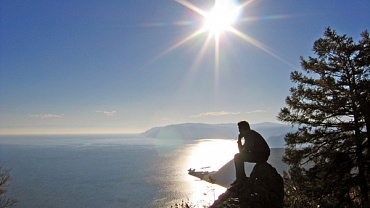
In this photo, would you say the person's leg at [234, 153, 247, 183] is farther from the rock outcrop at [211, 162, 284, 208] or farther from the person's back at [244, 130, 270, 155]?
the person's back at [244, 130, 270, 155]

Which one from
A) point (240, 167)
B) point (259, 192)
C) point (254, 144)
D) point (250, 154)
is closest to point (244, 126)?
point (254, 144)

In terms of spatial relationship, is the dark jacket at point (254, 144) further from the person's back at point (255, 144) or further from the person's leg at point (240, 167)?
the person's leg at point (240, 167)

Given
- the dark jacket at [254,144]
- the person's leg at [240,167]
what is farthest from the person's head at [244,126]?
the person's leg at [240,167]

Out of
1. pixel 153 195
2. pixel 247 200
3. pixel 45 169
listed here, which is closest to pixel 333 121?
pixel 247 200

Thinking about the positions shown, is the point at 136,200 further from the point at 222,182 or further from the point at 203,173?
the point at 203,173

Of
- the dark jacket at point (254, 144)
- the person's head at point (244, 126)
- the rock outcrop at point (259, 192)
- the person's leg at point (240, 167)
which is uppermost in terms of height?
the person's head at point (244, 126)

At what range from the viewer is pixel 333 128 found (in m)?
12.6

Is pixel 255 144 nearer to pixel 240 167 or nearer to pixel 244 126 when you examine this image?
pixel 244 126

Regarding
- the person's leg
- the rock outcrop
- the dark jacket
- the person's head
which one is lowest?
the rock outcrop

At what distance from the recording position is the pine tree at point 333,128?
1141 cm

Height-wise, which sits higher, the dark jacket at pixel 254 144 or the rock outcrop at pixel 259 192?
the dark jacket at pixel 254 144

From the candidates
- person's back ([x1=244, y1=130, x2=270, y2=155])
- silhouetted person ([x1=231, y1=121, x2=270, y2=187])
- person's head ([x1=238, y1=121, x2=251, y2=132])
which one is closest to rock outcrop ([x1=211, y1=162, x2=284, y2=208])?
silhouetted person ([x1=231, y1=121, x2=270, y2=187])

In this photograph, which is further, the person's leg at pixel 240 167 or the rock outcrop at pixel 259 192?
the person's leg at pixel 240 167

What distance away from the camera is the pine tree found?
Result: 11.4 m
